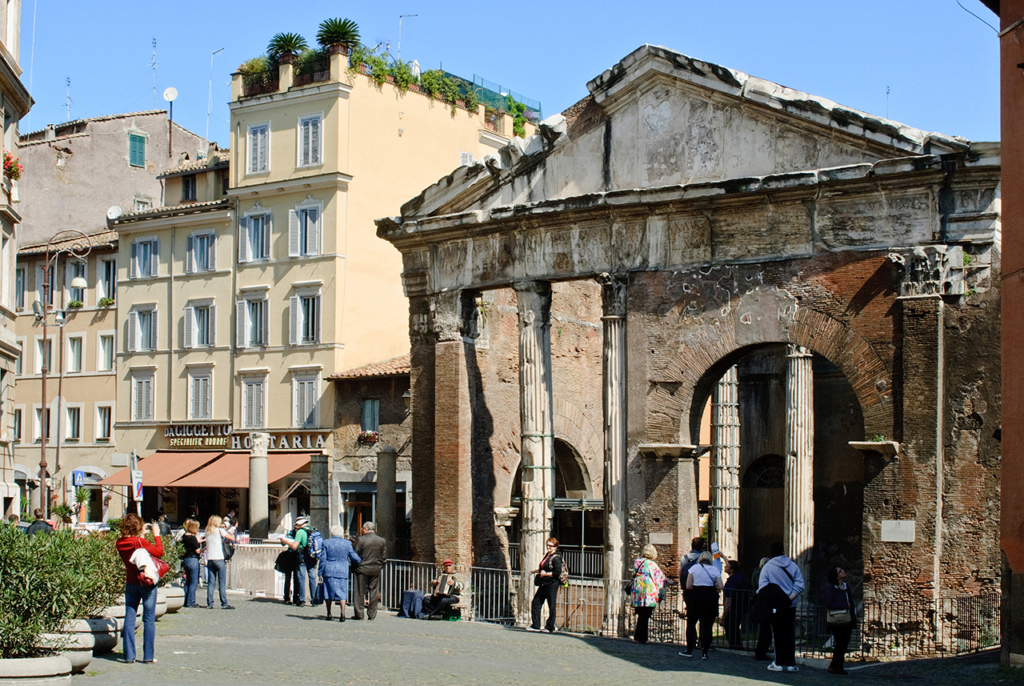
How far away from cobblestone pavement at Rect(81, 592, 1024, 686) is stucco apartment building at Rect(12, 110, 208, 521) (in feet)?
76.7

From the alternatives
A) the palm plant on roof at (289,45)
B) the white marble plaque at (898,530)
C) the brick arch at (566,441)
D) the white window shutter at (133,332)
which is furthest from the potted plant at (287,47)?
the white marble plaque at (898,530)

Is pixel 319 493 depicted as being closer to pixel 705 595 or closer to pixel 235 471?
pixel 235 471

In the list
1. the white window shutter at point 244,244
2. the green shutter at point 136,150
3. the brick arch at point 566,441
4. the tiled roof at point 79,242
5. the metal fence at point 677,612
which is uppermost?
the green shutter at point 136,150

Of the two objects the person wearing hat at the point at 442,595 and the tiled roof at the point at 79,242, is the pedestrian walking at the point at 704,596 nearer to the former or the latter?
the person wearing hat at the point at 442,595

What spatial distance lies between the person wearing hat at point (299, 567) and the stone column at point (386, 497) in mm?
2929

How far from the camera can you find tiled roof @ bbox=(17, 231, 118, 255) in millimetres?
40638

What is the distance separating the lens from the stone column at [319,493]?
28031 millimetres

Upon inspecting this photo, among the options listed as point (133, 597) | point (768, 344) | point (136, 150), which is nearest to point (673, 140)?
point (768, 344)

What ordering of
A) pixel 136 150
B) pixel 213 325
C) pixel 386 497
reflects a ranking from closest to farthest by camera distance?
pixel 386 497
pixel 213 325
pixel 136 150

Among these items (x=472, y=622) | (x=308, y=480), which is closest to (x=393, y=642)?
(x=472, y=622)

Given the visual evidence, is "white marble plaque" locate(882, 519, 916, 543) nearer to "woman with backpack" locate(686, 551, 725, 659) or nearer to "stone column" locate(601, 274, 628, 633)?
"woman with backpack" locate(686, 551, 725, 659)

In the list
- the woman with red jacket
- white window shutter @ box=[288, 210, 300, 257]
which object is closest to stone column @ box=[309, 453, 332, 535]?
white window shutter @ box=[288, 210, 300, 257]

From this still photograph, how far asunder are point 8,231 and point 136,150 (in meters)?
20.9

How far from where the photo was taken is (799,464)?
21531mm
